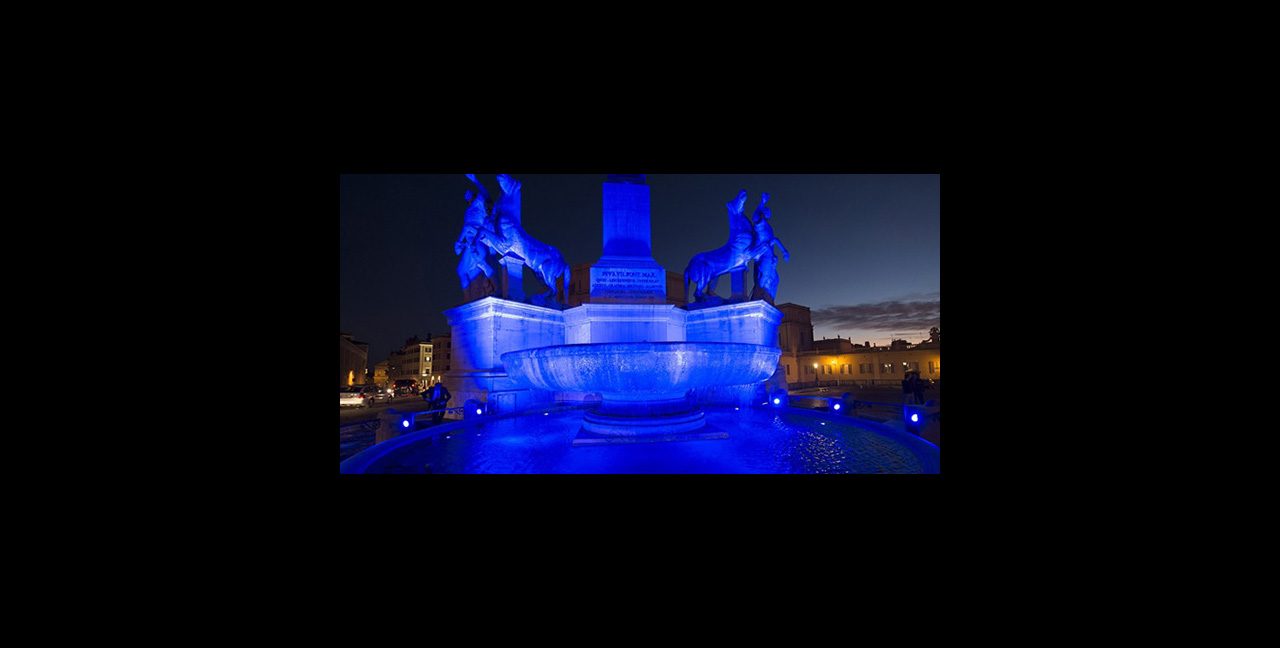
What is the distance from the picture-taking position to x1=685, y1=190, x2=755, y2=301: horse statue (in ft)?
30.0

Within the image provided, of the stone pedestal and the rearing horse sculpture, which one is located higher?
the rearing horse sculpture

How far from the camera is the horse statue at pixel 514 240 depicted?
27.2 ft

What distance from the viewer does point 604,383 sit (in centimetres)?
429

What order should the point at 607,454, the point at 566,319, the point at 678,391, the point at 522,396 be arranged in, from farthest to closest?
the point at 566,319 < the point at 522,396 < the point at 678,391 < the point at 607,454

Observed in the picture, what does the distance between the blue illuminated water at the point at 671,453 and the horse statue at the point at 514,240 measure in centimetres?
415

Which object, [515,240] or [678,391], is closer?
[678,391]

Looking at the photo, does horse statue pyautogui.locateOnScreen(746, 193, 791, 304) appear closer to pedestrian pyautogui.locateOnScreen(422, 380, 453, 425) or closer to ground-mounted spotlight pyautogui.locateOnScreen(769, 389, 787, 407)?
ground-mounted spotlight pyautogui.locateOnScreen(769, 389, 787, 407)

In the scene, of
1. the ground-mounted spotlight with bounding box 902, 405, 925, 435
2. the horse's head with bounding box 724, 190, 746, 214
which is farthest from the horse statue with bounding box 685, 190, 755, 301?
the ground-mounted spotlight with bounding box 902, 405, 925, 435

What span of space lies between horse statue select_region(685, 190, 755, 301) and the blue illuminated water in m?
4.51

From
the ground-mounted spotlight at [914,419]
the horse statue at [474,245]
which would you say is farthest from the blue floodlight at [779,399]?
the horse statue at [474,245]

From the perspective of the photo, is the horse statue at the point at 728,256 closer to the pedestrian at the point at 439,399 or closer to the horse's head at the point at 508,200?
the horse's head at the point at 508,200

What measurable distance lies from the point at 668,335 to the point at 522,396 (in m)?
3.05

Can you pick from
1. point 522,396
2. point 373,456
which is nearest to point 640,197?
point 522,396

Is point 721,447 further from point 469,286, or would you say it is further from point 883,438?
point 469,286
